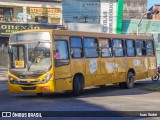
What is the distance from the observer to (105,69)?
22.0 meters

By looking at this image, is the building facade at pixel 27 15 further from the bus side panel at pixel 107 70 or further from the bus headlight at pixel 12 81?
the bus headlight at pixel 12 81

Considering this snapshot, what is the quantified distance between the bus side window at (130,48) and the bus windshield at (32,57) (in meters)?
7.47

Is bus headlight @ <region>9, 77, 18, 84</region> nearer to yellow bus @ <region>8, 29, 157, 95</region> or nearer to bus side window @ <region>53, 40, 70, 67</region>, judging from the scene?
yellow bus @ <region>8, 29, 157, 95</region>

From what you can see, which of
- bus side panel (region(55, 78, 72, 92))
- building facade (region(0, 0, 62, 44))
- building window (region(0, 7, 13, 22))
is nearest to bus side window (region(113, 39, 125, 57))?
bus side panel (region(55, 78, 72, 92))

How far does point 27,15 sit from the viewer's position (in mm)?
46906

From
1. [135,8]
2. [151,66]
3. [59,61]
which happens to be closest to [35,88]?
[59,61]

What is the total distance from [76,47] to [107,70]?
311cm

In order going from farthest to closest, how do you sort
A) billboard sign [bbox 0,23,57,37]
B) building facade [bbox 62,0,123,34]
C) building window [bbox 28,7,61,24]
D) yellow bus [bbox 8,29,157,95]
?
building facade [bbox 62,0,123,34] < building window [bbox 28,7,61,24] < billboard sign [bbox 0,23,57,37] < yellow bus [bbox 8,29,157,95]

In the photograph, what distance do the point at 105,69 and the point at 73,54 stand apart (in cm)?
312

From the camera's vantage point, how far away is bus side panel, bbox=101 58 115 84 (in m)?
21.7

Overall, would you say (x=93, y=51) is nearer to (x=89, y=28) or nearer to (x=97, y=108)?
(x=97, y=108)

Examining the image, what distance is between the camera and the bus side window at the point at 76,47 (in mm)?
19328

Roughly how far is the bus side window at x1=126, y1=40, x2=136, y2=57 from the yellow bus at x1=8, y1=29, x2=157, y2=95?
1.49 metres

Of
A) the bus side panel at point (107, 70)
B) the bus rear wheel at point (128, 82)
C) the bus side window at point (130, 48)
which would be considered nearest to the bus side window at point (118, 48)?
the bus side window at point (130, 48)
